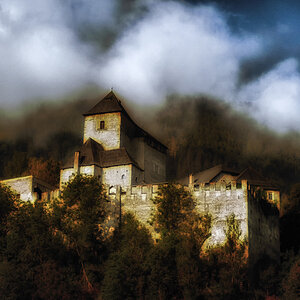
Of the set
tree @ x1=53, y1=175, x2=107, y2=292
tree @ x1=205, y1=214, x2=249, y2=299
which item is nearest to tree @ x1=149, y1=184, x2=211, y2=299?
tree @ x1=205, y1=214, x2=249, y2=299

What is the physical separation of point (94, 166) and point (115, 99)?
10.5m

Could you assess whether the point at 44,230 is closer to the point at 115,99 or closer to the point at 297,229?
the point at 115,99

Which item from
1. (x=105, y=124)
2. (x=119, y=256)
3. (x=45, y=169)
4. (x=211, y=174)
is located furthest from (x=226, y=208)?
(x=45, y=169)

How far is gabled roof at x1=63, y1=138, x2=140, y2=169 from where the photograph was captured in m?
56.5

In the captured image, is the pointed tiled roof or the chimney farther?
the pointed tiled roof

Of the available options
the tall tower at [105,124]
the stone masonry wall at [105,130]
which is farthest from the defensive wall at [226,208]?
the tall tower at [105,124]

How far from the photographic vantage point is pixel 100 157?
2286 inches

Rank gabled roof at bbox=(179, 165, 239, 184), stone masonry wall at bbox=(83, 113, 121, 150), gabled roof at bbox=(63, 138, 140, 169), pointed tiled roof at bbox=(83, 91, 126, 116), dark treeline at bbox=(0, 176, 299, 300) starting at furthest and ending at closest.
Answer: pointed tiled roof at bbox=(83, 91, 126, 116) → stone masonry wall at bbox=(83, 113, 121, 150) → gabled roof at bbox=(63, 138, 140, 169) → gabled roof at bbox=(179, 165, 239, 184) → dark treeline at bbox=(0, 176, 299, 300)

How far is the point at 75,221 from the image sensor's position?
49.9 meters

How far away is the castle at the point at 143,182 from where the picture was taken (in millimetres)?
48719

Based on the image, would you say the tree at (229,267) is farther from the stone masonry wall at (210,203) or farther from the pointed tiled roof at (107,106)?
the pointed tiled roof at (107,106)

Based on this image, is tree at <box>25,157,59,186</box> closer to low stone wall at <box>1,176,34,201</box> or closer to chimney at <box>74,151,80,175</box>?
low stone wall at <box>1,176,34,201</box>

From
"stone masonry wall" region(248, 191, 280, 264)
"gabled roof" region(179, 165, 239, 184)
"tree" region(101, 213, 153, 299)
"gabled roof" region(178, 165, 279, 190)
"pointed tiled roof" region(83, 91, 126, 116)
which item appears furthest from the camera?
"pointed tiled roof" region(83, 91, 126, 116)

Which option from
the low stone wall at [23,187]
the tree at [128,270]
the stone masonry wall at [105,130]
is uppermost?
the stone masonry wall at [105,130]
